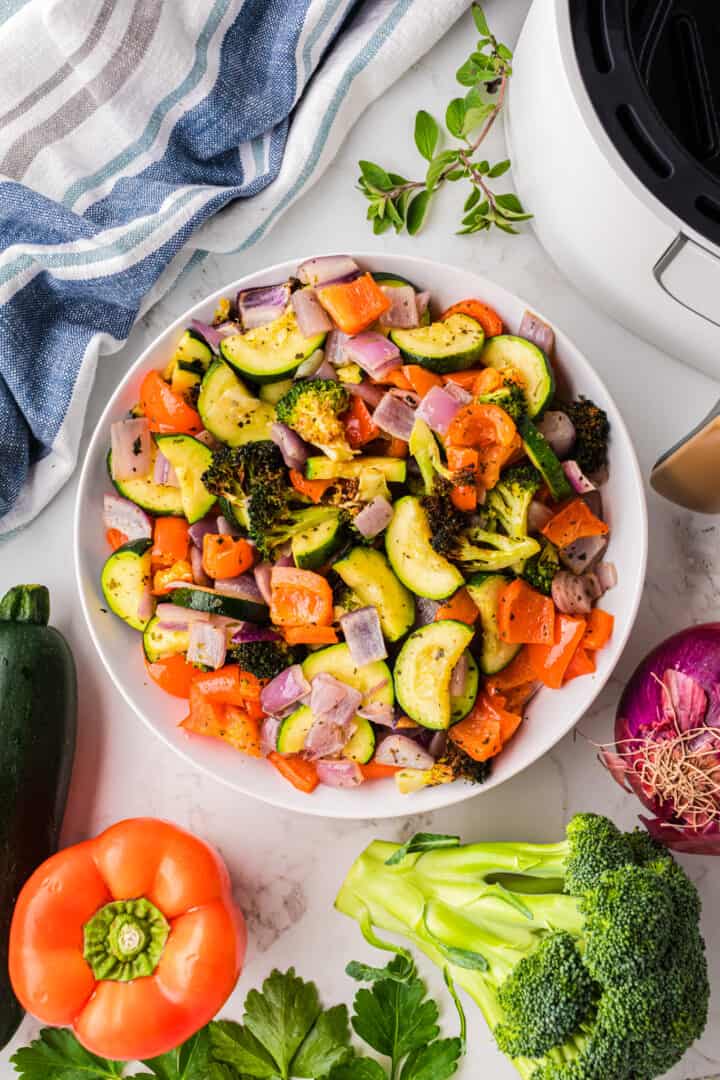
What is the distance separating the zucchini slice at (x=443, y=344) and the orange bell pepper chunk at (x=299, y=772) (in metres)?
0.77

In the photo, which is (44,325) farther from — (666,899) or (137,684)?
(666,899)

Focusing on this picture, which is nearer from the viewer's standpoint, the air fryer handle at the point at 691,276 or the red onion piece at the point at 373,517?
the air fryer handle at the point at 691,276

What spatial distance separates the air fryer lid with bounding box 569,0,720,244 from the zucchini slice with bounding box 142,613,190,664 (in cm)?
111

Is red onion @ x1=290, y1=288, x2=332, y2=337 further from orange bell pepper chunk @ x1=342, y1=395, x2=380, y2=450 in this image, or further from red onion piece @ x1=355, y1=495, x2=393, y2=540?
red onion piece @ x1=355, y1=495, x2=393, y2=540

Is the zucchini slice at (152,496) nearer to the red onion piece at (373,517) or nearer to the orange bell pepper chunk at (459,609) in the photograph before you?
the red onion piece at (373,517)

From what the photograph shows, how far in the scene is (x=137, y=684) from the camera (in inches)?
79.1

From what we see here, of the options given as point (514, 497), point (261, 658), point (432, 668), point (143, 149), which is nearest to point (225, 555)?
point (261, 658)

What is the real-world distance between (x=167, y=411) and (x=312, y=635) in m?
0.51

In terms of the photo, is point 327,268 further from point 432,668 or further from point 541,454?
point 432,668

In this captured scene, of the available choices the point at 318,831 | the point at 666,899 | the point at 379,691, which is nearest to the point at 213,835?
the point at 318,831

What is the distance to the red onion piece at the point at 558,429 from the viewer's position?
184 centimetres

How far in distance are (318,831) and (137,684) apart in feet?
1.65

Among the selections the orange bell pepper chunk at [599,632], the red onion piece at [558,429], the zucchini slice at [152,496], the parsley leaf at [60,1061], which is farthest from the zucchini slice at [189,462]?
the parsley leaf at [60,1061]

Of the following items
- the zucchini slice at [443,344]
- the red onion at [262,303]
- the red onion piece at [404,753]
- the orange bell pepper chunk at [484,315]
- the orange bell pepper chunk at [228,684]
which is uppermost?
the orange bell pepper chunk at [484,315]
